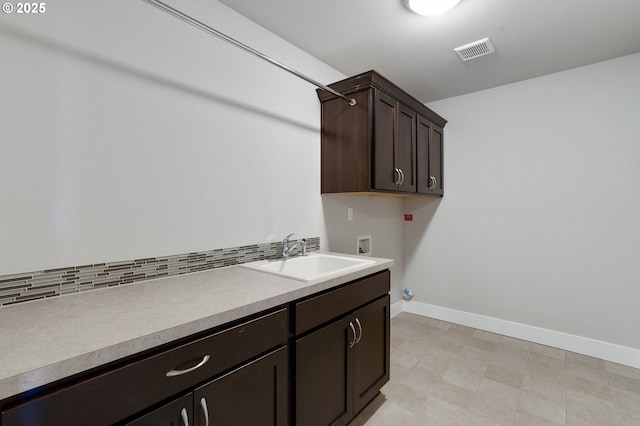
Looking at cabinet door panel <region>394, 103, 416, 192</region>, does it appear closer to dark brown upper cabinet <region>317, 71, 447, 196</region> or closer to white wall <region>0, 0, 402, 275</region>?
dark brown upper cabinet <region>317, 71, 447, 196</region>

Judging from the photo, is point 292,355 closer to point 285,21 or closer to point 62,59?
point 62,59

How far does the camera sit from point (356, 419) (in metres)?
1.72

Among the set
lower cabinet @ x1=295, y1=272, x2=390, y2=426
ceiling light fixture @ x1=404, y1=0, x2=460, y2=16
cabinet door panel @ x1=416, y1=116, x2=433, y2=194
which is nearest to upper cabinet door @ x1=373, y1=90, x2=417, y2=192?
cabinet door panel @ x1=416, y1=116, x2=433, y2=194

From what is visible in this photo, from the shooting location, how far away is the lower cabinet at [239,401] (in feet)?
2.75

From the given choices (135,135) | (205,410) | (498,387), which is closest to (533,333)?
(498,387)

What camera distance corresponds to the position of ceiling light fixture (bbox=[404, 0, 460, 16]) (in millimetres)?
1630

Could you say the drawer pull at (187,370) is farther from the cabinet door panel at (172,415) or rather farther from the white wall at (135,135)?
the white wall at (135,135)

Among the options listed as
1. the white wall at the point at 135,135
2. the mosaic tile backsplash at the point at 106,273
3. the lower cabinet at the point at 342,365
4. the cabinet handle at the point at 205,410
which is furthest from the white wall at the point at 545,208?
the cabinet handle at the point at 205,410

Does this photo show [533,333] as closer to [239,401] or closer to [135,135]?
[239,401]

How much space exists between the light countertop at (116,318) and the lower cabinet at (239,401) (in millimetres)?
196

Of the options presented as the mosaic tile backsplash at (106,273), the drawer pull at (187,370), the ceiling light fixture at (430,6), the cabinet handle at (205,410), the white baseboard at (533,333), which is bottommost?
the white baseboard at (533,333)

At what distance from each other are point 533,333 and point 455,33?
2.76m

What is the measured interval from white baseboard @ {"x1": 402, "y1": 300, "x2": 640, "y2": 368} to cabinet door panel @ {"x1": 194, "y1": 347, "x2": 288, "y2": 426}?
2.46 metres

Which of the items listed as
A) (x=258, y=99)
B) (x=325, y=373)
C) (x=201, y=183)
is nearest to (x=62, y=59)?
(x=201, y=183)
